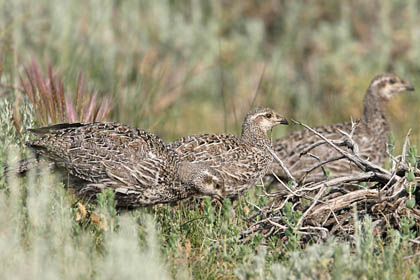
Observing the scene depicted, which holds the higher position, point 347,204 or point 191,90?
point 191,90

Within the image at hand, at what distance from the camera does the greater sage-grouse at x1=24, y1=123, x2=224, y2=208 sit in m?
6.06

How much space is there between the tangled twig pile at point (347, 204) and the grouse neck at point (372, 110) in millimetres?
3685

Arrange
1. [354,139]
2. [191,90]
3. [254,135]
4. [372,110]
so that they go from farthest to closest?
[191,90], [372,110], [354,139], [254,135]

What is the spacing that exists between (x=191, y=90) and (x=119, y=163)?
22.2ft

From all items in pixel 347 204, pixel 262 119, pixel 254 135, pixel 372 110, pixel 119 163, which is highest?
pixel 372 110

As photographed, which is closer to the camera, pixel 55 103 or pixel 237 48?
pixel 55 103

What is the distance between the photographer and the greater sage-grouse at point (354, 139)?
8.26 meters

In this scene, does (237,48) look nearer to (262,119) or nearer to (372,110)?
(372,110)

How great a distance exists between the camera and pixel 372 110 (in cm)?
930

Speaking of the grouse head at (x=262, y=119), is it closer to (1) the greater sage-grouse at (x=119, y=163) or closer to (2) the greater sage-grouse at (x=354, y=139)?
(2) the greater sage-grouse at (x=354, y=139)

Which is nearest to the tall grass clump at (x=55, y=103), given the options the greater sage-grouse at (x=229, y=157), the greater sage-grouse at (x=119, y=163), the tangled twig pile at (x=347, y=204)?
the greater sage-grouse at (x=119, y=163)

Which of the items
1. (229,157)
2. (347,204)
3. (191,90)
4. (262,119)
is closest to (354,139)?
(262,119)

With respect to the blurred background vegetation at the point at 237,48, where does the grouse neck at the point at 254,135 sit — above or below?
below

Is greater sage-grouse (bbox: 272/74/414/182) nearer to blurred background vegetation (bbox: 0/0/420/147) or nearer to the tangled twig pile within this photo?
blurred background vegetation (bbox: 0/0/420/147)
